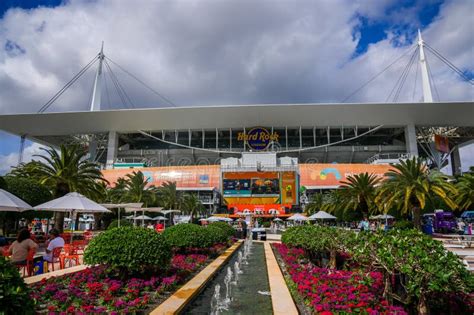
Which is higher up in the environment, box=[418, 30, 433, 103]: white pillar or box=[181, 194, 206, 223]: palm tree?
box=[418, 30, 433, 103]: white pillar

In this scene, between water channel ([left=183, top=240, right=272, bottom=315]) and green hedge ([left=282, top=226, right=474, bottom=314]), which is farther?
water channel ([left=183, top=240, right=272, bottom=315])

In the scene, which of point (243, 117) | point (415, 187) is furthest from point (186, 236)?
point (243, 117)

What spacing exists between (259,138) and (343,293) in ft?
268

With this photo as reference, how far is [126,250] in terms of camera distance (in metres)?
8.57

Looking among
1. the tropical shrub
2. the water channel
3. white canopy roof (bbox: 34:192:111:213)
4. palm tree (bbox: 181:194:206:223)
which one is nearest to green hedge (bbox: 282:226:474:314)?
the water channel

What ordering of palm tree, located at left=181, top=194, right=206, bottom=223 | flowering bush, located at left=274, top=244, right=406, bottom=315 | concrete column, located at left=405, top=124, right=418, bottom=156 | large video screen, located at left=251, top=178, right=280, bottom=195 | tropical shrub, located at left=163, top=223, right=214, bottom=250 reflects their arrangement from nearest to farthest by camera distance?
flowering bush, located at left=274, top=244, right=406, bottom=315
tropical shrub, located at left=163, top=223, right=214, bottom=250
palm tree, located at left=181, top=194, right=206, bottom=223
large video screen, located at left=251, top=178, right=280, bottom=195
concrete column, located at left=405, top=124, right=418, bottom=156

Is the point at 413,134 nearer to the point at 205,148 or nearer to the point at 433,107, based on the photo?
the point at 433,107

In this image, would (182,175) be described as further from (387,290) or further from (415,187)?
(387,290)

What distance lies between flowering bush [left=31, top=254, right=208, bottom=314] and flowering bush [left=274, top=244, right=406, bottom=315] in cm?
344

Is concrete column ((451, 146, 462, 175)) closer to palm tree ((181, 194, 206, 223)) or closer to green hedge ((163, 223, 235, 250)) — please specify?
palm tree ((181, 194, 206, 223))

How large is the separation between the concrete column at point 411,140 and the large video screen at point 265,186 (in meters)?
33.9

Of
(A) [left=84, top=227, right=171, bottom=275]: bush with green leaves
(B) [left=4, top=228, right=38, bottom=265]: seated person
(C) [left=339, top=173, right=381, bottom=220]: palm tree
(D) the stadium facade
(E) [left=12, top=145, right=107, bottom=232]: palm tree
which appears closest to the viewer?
(A) [left=84, top=227, right=171, bottom=275]: bush with green leaves

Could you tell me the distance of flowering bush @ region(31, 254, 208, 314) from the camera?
6688 millimetres

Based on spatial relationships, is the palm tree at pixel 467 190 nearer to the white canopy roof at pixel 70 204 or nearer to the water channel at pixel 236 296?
the water channel at pixel 236 296
